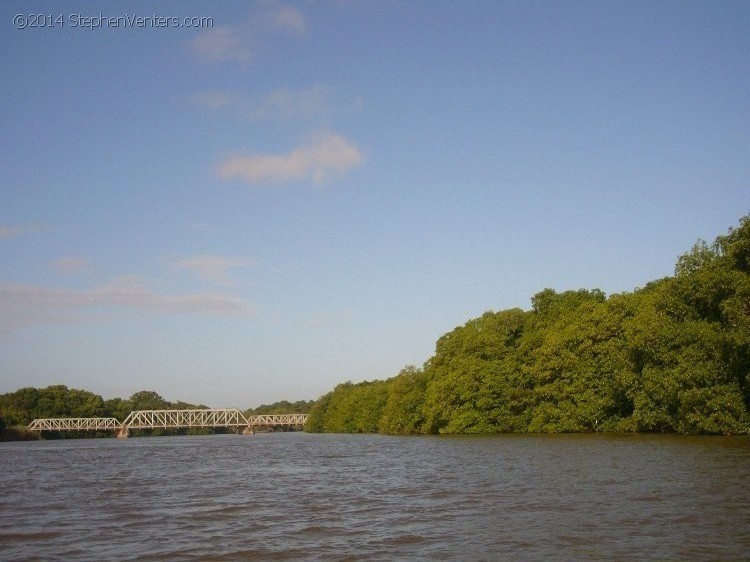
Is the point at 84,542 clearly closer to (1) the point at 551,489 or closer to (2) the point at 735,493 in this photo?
(1) the point at 551,489

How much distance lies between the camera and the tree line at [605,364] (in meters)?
54.4

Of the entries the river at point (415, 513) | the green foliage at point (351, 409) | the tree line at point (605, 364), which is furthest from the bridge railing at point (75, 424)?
the river at point (415, 513)

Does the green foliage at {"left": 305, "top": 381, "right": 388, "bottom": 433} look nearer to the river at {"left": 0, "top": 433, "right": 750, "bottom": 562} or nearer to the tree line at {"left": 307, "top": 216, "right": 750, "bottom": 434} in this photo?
the tree line at {"left": 307, "top": 216, "right": 750, "bottom": 434}

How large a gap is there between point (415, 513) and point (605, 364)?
5555cm

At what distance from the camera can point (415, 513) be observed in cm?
2314

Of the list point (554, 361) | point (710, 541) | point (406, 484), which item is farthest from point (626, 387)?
point (710, 541)

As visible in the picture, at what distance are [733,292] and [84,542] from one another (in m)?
51.0

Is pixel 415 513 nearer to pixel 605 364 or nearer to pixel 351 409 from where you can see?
pixel 605 364

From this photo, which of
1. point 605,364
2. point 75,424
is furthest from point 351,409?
point 605,364

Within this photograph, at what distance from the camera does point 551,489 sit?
27.3m

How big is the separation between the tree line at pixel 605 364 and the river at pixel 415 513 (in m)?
15.2

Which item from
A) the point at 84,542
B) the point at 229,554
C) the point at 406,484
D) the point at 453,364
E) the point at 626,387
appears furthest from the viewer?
the point at 453,364

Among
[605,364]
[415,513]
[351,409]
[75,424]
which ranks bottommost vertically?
[415,513]

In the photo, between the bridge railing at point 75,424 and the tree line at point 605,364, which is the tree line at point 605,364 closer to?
the tree line at point 605,364
